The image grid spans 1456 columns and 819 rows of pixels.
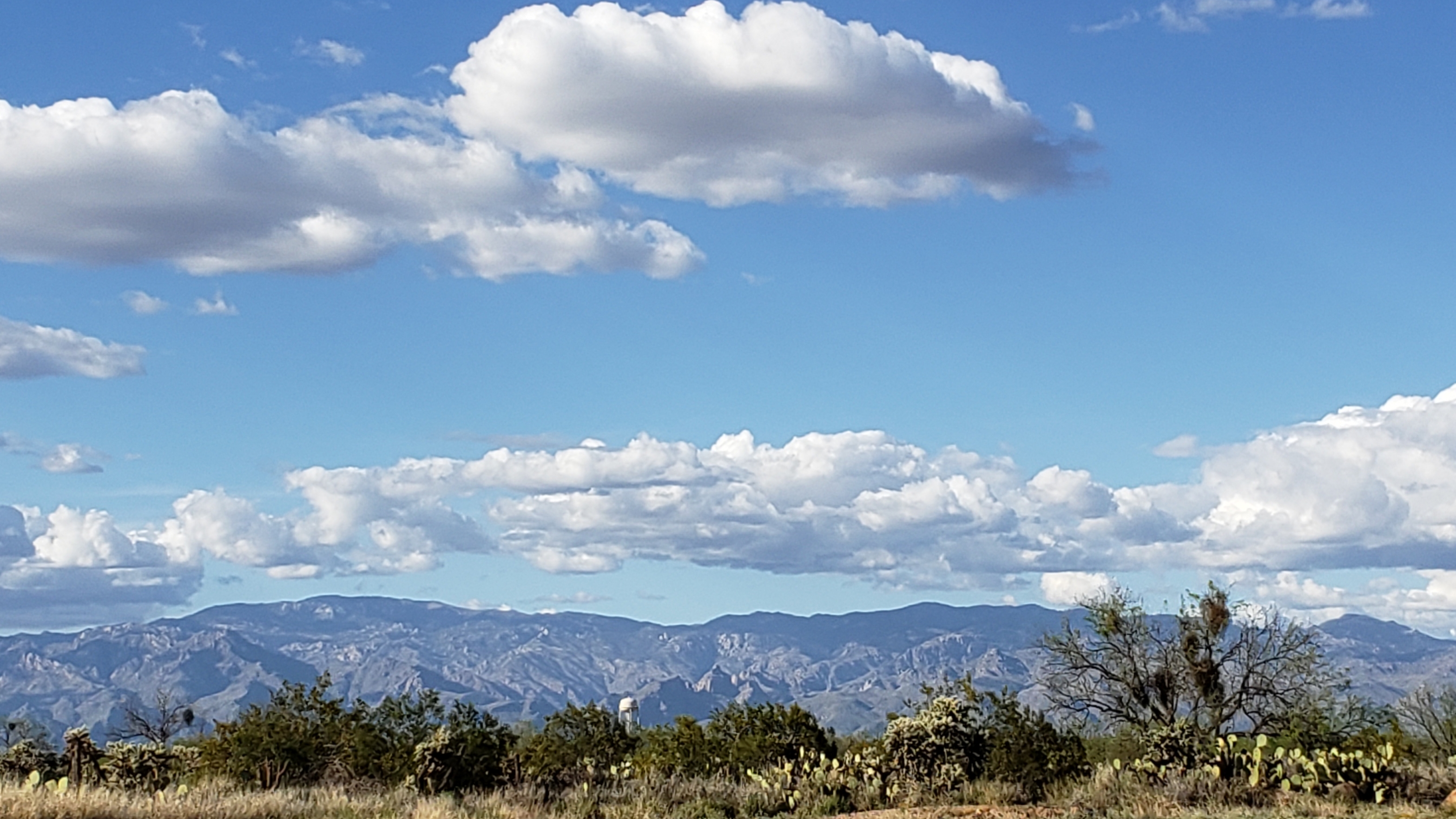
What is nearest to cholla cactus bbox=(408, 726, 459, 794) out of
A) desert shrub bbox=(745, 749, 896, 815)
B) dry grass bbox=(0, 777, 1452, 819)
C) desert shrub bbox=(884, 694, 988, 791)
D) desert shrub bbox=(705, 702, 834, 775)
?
dry grass bbox=(0, 777, 1452, 819)

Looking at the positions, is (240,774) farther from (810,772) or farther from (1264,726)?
(1264,726)

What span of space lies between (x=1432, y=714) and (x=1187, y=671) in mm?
6142

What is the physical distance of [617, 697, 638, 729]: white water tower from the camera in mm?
44125

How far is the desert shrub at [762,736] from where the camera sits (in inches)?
1447

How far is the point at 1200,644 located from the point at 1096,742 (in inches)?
176

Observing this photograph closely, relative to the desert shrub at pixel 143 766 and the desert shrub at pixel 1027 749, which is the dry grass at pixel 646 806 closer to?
the desert shrub at pixel 1027 749

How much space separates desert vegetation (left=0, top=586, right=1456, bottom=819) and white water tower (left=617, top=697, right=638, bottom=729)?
4.13ft

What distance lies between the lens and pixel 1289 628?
44.6 m

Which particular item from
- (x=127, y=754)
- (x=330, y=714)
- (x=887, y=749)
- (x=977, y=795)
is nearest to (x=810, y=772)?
(x=887, y=749)

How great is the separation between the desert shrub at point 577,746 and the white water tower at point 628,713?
1111 mm

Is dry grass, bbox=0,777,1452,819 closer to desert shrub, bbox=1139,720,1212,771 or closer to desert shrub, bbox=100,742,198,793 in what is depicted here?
desert shrub, bbox=1139,720,1212,771

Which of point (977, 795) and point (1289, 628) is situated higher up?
point (1289, 628)

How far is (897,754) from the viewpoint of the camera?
3247 cm

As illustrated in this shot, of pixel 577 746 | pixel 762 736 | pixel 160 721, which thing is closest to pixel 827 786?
pixel 762 736
